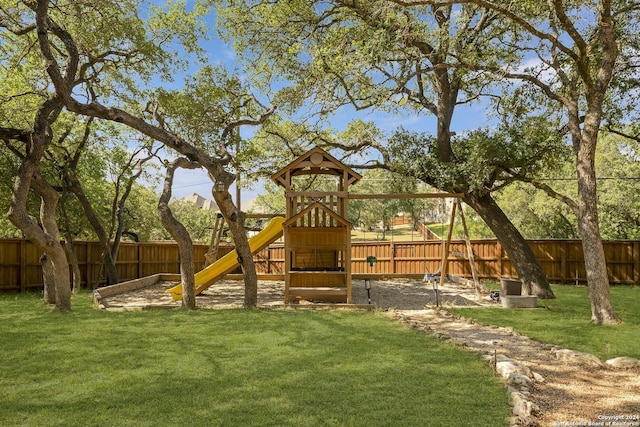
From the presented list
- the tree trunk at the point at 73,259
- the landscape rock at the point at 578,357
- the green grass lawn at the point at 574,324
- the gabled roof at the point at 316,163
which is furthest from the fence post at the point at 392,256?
the landscape rock at the point at 578,357

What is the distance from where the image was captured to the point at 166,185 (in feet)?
34.1

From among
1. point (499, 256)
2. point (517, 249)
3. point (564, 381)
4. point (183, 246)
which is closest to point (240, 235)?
point (183, 246)

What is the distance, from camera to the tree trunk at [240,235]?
9945mm

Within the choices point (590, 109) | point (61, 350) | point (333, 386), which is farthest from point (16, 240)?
point (590, 109)

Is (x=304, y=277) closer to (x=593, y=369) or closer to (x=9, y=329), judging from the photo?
(x=9, y=329)

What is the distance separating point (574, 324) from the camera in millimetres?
8266

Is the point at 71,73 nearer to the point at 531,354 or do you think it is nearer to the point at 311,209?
the point at 311,209

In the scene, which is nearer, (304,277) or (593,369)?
(593,369)

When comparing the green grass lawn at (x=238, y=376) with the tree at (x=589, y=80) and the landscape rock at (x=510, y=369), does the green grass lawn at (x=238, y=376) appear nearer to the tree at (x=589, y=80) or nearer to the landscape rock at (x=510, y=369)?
the landscape rock at (x=510, y=369)

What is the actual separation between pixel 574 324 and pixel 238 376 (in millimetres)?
6528

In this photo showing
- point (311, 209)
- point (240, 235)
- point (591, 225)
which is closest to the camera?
point (591, 225)

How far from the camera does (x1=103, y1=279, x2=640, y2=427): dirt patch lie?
4.10m

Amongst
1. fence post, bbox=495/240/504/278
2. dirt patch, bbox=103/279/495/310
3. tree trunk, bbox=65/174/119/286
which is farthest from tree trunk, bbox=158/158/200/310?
fence post, bbox=495/240/504/278

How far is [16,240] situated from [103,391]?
12738 mm
